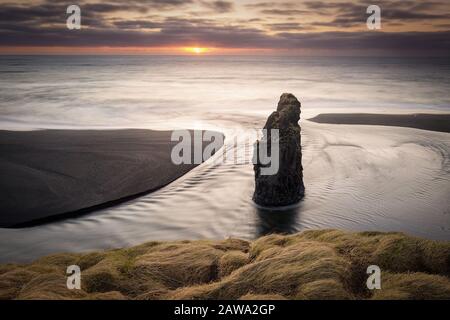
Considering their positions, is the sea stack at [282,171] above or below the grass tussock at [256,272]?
above

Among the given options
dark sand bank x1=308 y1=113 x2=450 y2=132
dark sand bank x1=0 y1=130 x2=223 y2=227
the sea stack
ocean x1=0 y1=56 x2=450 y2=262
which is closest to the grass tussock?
ocean x1=0 y1=56 x2=450 y2=262

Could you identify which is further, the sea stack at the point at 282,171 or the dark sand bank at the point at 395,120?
the dark sand bank at the point at 395,120

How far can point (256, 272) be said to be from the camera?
324 inches

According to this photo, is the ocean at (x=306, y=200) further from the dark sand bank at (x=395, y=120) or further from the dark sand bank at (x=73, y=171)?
the dark sand bank at (x=395, y=120)

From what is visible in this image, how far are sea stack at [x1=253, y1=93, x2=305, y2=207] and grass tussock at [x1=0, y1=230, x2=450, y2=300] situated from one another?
502cm

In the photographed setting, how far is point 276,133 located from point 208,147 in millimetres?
11148


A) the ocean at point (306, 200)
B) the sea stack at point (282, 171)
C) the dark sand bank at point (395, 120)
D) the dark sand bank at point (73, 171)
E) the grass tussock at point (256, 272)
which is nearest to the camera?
the grass tussock at point (256, 272)

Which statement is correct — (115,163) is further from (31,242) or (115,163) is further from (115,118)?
(115,118)

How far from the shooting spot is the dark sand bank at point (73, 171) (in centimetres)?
1573

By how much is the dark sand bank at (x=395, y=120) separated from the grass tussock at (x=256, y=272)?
2662 centimetres

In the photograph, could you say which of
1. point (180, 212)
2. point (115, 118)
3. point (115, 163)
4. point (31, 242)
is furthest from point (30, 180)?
point (115, 118)

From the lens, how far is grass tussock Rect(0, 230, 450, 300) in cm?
755

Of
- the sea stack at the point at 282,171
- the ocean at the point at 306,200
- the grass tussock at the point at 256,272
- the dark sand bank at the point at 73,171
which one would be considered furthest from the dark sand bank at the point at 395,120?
the grass tussock at the point at 256,272

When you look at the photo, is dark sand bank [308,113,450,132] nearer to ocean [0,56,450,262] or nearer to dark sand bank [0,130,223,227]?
ocean [0,56,450,262]
